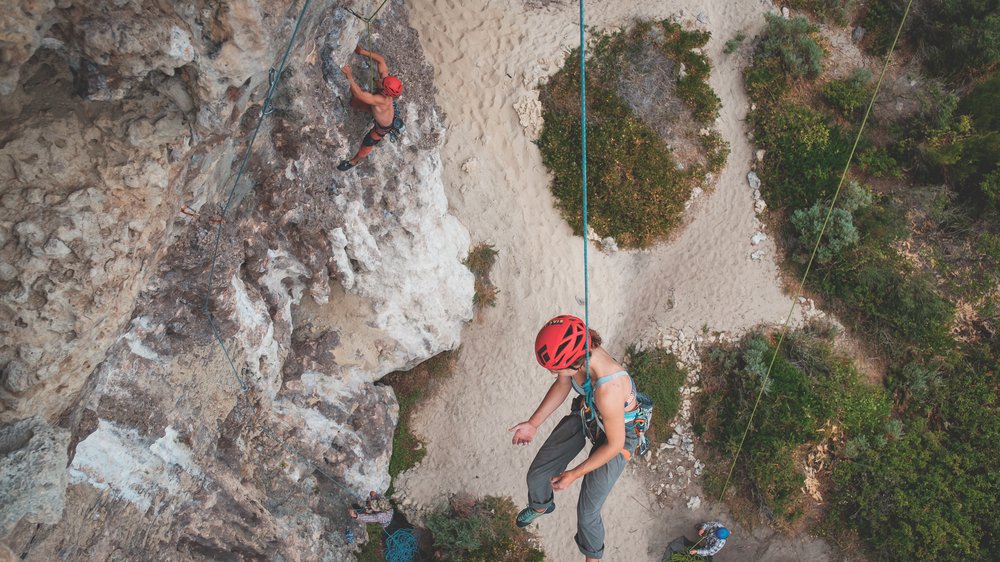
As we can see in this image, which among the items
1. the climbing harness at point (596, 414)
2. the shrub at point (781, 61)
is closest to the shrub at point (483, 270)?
the climbing harness at point (596, 414)

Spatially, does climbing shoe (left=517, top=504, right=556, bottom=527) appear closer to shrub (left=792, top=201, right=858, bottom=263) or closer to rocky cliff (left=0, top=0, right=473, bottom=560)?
rocky cliff (left=0, top=0, right=473, bottom=560)

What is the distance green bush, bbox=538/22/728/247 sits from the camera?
39.6 feet

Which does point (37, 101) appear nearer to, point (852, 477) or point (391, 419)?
point (391, 419)

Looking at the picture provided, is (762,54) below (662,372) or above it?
above

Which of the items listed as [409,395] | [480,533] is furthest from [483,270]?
[480,533]

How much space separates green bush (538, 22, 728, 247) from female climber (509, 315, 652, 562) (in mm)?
5824

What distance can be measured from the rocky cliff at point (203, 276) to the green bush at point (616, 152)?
7.95 feet

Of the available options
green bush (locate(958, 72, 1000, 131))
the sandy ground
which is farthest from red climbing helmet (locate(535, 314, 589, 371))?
green bush (locate(958, 72, 1000, 131))

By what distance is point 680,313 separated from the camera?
12.5 m

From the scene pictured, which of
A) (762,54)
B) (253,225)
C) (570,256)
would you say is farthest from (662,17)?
(253,225)

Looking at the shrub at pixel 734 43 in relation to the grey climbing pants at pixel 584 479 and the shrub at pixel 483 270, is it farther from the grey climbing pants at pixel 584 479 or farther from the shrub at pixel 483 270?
the grey climbing pants at pixel 584 479

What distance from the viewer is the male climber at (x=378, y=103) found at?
27.5ft

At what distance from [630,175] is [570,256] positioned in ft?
6.37

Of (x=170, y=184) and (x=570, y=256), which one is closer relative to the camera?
(x=170, y=184)
